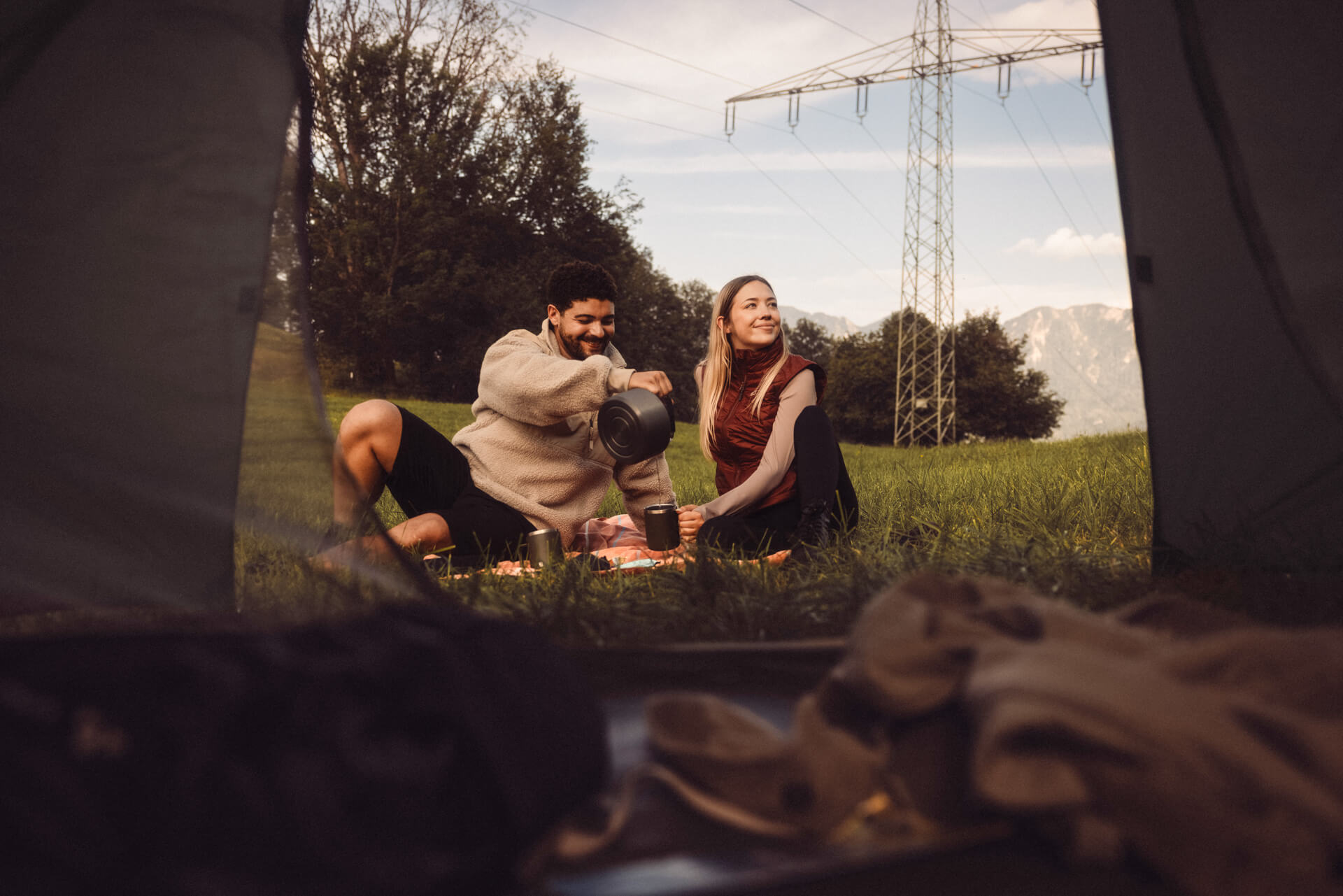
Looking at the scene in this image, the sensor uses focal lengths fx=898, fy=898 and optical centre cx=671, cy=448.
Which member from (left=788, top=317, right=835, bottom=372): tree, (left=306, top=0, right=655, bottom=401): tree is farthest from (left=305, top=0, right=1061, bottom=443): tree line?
(left=788, top=317, right=835, bottom=372): tree

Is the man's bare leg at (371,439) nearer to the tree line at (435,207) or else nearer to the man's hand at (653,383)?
the man's hand at (653,383)

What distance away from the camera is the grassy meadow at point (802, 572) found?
1.86 meters

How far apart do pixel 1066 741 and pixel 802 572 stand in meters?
1.74

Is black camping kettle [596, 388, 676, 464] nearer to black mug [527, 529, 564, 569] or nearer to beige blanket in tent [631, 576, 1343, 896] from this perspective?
black mug [527, 529, 564, 569]

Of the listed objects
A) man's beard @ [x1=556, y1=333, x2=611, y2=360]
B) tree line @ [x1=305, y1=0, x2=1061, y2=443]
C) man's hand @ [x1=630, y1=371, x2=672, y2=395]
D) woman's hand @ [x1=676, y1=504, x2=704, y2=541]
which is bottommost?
woman's hand @ [x1=676, y1=504, x2=704, y2=541]

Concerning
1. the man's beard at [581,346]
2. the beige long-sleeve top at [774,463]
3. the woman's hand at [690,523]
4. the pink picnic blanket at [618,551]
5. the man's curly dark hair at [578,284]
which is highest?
the man's curly dark hair at [578,284]

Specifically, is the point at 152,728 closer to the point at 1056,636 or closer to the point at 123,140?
the point at 1056,636

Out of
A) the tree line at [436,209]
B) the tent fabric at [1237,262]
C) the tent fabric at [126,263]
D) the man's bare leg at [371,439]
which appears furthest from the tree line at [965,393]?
the tent fabric at [126,263]

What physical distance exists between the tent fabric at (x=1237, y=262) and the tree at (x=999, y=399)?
34.4m

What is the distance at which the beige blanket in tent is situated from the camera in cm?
88

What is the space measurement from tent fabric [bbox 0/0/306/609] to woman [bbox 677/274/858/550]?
1.70 meters

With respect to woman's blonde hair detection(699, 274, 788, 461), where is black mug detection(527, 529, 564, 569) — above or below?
below

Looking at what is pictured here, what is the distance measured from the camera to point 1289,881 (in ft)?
2.86

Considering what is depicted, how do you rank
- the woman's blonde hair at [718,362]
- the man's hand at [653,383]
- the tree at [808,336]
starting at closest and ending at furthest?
the man's hand at [653,383]
the woman's blonde hair at [718,362]
the tree at [808,336]
